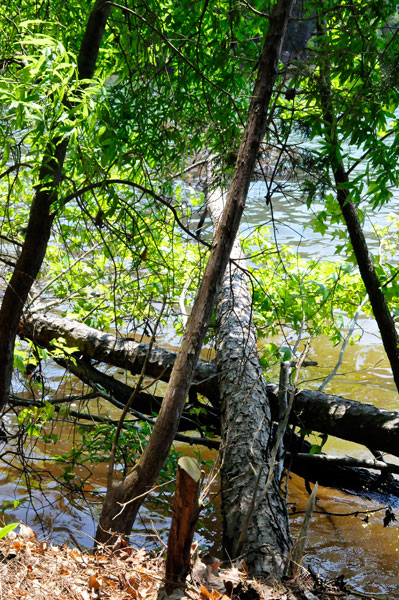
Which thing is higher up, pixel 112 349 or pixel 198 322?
pixel 198 322

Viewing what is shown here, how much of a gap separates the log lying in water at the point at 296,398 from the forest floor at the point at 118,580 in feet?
5.27

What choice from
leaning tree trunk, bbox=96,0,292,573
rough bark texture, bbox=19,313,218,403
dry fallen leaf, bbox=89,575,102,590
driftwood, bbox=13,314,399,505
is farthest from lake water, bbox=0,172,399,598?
rough bark texture, bbox=19,313,218,403

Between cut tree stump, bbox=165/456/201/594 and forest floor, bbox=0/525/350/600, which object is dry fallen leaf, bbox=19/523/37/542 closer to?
forest floor, bbox=0/525/350/600

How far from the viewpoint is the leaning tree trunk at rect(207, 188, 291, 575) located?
3480mm

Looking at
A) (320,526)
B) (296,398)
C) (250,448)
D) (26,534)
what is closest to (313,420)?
(296,398)

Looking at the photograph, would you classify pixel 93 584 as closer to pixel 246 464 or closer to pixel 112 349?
pixel 246 464

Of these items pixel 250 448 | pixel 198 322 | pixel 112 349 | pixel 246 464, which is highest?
pixel 198 322

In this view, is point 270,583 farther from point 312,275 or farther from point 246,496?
point 312,275

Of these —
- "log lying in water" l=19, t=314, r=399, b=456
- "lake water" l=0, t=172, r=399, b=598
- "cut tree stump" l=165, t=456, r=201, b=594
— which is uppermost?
"log lying in water" l=19, t=314, r=399, b=456

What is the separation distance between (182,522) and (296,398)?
3.27 metres

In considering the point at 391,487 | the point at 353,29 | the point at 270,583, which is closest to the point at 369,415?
the point at 391,487

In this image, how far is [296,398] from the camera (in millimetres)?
5656

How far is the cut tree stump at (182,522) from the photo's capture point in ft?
8.30

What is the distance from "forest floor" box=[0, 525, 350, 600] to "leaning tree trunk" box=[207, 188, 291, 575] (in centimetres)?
34
